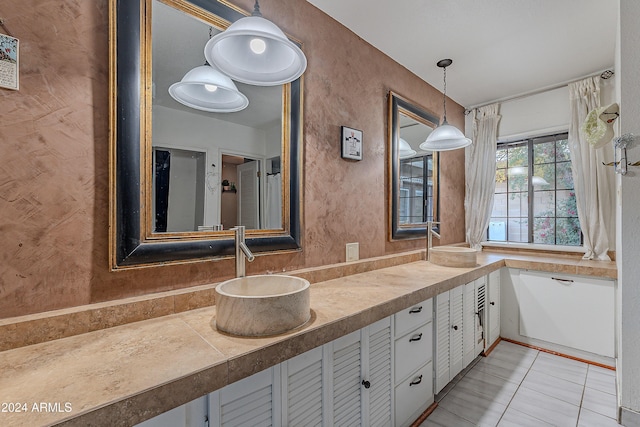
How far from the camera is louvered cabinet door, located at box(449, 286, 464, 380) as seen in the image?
1978mm

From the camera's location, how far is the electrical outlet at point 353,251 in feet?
6.38

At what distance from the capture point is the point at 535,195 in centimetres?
311

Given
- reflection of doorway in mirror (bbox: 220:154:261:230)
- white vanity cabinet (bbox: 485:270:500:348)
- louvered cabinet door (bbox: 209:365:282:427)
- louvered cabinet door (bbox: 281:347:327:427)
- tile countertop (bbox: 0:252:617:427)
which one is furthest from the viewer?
white vanity cabinet (bbox: 485:270:500:348)

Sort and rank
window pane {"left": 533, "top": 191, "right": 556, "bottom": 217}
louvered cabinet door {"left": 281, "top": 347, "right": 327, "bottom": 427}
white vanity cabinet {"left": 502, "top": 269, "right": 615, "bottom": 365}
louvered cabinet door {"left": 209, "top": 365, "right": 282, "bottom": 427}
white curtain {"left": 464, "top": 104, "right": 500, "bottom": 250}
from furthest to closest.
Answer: white curtain {"left": 464, "top": 104, "right": 500, "bottom": 250}
window pane {"left": 533, "top": 191, "right": 556, "bottom": 217}
white vanity cabinet {"left": 502, "top": 269, "right": 615, "bottom": 365}
louvered cabinet door {"left": 281, "top": 347, "right": 327, "bottom": 427}
louvered cabinet door {"left": 209, "top": 365, "right": 282, "bottom": 427}

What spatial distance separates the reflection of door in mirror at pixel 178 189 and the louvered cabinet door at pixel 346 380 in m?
0.81

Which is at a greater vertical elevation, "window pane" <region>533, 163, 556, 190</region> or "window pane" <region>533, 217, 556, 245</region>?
"window pane" <region>533, 163, 556, 190</region>

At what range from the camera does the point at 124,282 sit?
108 centimetres

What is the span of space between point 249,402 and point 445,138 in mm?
2039

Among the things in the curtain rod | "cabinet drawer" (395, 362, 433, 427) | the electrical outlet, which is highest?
the curtain rod

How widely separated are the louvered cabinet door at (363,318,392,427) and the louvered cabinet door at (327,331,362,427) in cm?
5

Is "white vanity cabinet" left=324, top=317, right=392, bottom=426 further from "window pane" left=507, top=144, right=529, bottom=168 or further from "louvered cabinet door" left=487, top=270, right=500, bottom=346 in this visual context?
"window pane" left=507, top=144, right=529, bottom=168

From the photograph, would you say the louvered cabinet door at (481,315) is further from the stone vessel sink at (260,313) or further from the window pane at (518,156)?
the stone vessel sink at (260,313)

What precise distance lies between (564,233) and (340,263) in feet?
8.41

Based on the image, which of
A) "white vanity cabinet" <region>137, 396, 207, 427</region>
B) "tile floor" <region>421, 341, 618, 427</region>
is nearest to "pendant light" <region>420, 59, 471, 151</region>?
"tile floor" <region>421, 341, 618, 427</region>
